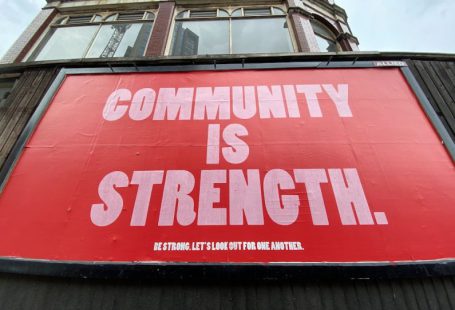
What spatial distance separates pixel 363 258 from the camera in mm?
3398

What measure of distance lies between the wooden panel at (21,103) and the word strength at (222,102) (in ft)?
5.64

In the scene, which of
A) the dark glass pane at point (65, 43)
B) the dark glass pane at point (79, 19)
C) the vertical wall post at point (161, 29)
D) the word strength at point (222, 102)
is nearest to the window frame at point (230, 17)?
the vertical wall post at point (161, 29)

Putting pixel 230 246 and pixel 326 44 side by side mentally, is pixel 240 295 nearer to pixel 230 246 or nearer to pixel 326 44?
pixel 230 246

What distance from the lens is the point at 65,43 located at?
7.45 metres

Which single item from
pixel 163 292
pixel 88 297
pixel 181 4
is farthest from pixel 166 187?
pixel 181 4

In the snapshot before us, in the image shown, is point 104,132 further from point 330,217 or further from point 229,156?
point 330,217

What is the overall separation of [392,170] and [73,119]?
20.4ft

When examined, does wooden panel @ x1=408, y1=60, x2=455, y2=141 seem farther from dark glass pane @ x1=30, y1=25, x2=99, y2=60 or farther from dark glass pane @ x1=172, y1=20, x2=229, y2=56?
dark glass pane @ x1=30, y1=25, x2=99, y2=60

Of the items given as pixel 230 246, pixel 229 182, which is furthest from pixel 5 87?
pixel 230 246

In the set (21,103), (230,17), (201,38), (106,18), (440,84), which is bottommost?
(21,103)

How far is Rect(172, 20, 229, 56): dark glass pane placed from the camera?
22.9 feet

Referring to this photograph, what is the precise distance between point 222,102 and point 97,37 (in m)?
5.16

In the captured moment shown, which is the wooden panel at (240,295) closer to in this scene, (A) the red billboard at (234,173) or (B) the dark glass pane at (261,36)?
(A) the red billboard at (234,173)

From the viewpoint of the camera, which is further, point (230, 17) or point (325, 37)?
point (325, 37)
